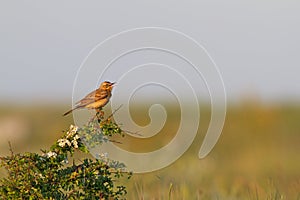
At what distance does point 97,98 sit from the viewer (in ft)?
25.2

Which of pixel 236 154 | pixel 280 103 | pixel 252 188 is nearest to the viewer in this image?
pixel 252 188

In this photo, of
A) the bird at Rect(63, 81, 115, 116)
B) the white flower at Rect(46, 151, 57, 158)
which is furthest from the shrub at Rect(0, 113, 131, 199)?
the bird at Rect(63, 81, 115, 116)

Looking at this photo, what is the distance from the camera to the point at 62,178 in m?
6.93

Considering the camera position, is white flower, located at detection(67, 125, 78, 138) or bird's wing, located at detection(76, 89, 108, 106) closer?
white flower, located at detection(67, 125, 78, 138)

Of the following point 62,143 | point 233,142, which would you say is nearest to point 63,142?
point 62,143

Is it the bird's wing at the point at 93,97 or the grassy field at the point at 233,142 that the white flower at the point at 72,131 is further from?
the grassy field at the point at 233,142

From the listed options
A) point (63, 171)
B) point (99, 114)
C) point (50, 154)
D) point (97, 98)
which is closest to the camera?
point (50, 154)

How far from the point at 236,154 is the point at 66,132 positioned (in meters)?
14.1

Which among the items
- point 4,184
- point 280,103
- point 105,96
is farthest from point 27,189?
point 280,103

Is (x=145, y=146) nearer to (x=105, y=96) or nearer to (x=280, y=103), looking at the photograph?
(x=280, y=103)

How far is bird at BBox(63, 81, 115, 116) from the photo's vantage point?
759 centimetres

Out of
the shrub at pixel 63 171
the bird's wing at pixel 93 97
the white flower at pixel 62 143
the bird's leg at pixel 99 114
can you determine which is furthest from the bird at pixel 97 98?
the white flower at pixel 62 143

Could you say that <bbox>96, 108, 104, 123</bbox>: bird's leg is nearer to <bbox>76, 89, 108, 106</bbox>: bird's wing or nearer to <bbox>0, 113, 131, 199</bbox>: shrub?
<bbox>0, 113, 131, 199</bbox>: shrub

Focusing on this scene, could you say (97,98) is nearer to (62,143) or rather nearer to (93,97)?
(93,97)
